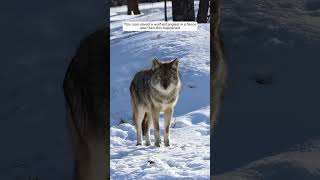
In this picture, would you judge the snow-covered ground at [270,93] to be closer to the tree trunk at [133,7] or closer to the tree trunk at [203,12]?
the tree trunk at [203,12]

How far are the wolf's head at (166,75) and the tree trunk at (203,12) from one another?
0.93ft

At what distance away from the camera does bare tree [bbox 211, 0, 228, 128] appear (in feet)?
12.9

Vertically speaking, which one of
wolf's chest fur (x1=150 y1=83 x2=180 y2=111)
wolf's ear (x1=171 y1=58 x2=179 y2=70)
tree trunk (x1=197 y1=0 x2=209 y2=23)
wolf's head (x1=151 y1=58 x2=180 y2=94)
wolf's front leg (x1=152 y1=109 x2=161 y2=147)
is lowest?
wolf's front leg (x1=152 y1=109 x2=161 y2=147)

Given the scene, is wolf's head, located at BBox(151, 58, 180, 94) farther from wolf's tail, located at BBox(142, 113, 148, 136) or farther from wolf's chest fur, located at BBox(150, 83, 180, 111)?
wolf's tail, located at BBox(142, 113, 148, 136)

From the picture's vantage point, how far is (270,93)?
3.99m

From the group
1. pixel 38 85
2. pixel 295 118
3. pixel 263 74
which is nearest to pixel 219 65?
pixel 263 74

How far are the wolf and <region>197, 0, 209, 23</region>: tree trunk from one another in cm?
28

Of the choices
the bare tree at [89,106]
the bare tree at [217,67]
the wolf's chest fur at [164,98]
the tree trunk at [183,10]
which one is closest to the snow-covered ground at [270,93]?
the bare tree at [217,67]

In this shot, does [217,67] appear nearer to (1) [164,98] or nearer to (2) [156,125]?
(1) [164,98]

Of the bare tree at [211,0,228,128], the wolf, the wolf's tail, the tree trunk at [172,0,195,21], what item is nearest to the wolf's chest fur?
the wolf

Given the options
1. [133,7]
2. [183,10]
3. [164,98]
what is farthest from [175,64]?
[133,7]

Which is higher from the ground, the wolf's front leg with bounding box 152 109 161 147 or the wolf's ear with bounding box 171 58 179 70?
the wolf's ear with bounding box 171 58 179 70

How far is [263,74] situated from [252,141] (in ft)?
1.37

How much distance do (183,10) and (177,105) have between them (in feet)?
1.90
